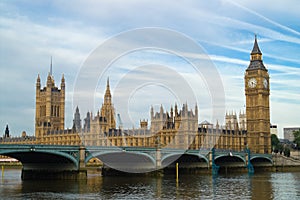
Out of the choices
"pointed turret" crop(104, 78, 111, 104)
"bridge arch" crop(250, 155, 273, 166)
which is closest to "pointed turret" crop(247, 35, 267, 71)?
"bridge arch" crop(250, 155, 273, 166)

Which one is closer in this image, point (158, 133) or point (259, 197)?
point (259, 197)

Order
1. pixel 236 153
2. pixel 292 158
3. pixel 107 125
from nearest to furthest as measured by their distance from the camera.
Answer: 1. pixel 236 153
2. pixel 292 158
3. pixel 107 125

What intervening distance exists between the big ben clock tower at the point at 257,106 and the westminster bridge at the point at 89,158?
25.6m

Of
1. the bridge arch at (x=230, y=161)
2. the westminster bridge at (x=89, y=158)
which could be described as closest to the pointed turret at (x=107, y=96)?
the bridge arch at (x=230, y=161)

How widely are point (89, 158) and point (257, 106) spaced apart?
49.9 m

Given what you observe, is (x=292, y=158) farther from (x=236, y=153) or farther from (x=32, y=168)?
(x=32, y=168)

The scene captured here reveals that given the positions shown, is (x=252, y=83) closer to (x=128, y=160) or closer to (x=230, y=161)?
(x=230, y=161)

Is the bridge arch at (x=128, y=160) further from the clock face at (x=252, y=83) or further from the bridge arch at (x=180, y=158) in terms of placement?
the clock face at (x=252, y=83)

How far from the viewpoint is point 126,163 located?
187ft

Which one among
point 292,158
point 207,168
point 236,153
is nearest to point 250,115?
point 292,158

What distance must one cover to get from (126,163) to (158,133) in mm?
23706

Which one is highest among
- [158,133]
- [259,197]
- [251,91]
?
[251,91]

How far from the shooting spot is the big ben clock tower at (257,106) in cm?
8562

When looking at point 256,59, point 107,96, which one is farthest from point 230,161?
point 107,96
